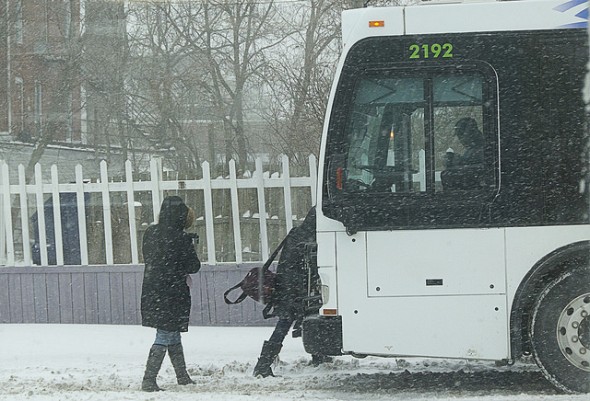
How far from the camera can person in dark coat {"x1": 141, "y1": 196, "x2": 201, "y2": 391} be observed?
26.9 ft

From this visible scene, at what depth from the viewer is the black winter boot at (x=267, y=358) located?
28.3 ft

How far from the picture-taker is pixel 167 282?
8.20 meters

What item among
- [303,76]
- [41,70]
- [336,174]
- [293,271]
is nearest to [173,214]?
[293,271]

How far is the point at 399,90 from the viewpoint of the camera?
742cm

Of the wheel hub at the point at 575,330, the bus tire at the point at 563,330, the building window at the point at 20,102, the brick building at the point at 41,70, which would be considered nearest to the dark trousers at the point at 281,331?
the bus tire at the point at 563,330

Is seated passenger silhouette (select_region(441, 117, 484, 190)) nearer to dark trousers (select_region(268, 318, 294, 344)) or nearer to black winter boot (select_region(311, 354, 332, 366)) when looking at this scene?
dark trousers (select_region(268, 318, 294, 344))

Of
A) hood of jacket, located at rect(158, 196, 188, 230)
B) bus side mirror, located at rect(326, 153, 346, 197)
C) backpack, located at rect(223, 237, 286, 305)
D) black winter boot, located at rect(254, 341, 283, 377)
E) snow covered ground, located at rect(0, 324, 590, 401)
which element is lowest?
snow covered ground, located at rect(0, 324, 590, 401)

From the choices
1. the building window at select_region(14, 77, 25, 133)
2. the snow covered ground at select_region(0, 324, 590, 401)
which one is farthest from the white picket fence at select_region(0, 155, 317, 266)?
the building window at select_region(14, 77, 25, 133)

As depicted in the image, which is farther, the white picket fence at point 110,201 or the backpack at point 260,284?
the white picket fence at point 110,201

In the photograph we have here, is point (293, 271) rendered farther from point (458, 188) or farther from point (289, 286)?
point (458, 188)

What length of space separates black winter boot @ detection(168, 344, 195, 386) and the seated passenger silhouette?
110 inches

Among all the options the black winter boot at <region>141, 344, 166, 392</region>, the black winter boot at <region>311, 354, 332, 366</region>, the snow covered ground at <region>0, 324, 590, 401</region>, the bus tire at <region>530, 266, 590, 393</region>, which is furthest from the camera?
the black winter boot at <region>311, 354, 332, 366</region>

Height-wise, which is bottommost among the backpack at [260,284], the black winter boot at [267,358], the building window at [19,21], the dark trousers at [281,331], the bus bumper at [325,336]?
the black winter boot at [267,358]

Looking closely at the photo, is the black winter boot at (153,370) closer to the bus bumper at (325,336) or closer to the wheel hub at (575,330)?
the bus bumper at (325,336)
